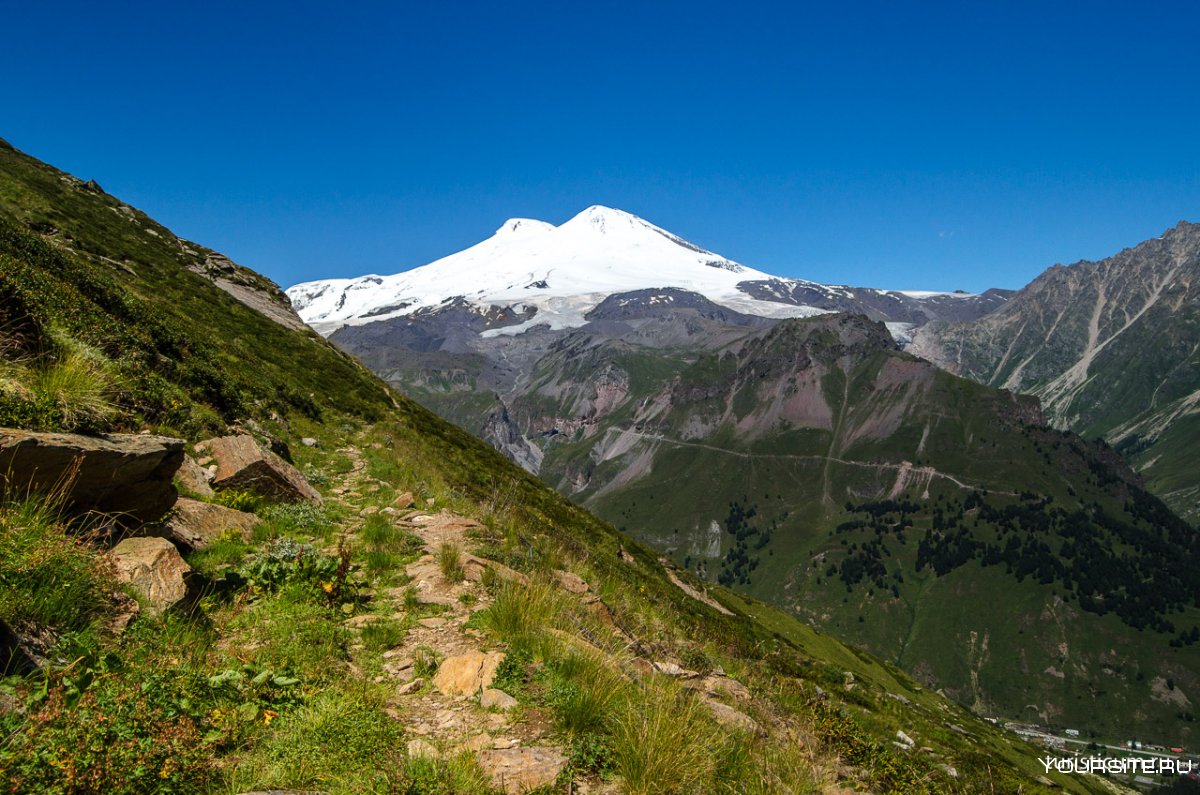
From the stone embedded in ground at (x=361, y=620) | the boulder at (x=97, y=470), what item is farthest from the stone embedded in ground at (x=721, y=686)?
the boulder at (x=97, y=470)

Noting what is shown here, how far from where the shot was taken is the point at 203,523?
Result: 999cm

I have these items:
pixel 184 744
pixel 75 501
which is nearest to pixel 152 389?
pixel 75 501

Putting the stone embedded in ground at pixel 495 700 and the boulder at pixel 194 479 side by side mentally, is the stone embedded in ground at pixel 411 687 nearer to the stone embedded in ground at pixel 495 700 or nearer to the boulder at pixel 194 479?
the stone embedded in ground at pixel 495 700

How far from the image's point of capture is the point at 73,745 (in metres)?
4.37

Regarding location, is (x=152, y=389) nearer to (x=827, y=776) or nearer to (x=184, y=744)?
(x=184, y=744)

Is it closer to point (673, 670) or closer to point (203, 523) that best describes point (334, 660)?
point (203, 523)

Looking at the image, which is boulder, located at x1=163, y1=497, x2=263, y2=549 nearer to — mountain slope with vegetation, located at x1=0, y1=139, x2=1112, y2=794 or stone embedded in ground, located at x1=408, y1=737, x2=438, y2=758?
mountain slope with vegetation, located at x1=0, y1=139, x2=1112, y2=794

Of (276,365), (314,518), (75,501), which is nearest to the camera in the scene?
(75,501)

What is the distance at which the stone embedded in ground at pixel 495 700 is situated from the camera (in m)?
6.83

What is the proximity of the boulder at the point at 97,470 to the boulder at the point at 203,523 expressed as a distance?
0.51 metres

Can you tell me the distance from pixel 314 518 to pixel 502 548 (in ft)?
12.4

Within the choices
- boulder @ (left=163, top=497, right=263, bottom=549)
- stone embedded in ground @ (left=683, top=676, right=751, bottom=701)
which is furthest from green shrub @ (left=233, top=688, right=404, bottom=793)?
stone embedded in ground @ (left=683, top=676, right=751, bottom=701)

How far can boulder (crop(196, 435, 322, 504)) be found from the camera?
40.7 feet

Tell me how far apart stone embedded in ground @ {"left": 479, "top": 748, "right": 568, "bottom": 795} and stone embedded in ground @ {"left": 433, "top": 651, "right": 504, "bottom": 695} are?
112 cm
